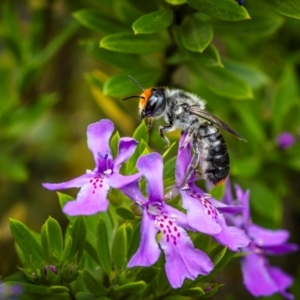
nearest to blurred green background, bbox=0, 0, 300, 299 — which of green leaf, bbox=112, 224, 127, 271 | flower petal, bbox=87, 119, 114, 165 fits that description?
flower petal, bbox=87, 119, 114, 165

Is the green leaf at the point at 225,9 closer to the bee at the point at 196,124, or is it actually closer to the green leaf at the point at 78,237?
the bee at the point at 196,124

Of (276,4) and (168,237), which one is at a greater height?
(276,4)

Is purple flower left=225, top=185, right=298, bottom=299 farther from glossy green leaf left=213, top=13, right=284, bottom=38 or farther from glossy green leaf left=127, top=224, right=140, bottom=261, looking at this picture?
glossy green leaf left=213, top=13, right=284, bottom=38

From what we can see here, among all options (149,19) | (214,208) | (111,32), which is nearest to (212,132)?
(214,208)

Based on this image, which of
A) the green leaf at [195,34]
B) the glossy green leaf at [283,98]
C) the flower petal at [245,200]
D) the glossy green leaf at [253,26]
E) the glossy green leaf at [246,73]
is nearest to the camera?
the flower petal at [245,200]

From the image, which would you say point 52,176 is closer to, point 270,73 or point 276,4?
point 270,73

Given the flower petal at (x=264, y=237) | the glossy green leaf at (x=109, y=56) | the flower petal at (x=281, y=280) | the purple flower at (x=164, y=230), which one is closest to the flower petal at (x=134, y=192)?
the purple flower at (x=164, y=230)
